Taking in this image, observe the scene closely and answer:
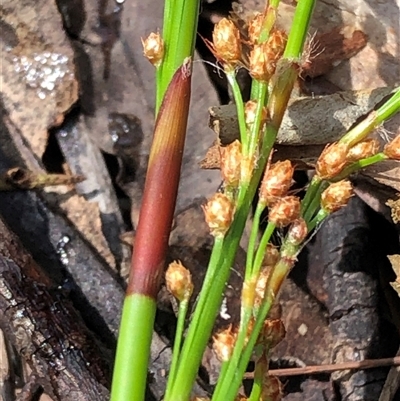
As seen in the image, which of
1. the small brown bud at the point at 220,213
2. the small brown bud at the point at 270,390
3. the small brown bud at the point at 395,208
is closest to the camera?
the small brown bud at the point at 220,213

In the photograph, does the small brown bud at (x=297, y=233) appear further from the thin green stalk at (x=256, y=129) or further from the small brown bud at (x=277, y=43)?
the small brown bud at (x=277, y=43)

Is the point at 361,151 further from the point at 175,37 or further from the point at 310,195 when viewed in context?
the point at 175,37

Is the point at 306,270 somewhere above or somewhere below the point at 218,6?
below

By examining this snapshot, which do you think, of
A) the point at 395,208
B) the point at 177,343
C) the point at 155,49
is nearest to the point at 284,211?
the point at 177,343

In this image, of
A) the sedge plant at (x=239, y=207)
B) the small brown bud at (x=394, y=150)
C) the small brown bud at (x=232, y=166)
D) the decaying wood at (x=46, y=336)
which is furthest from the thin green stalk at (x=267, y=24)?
the decaying wood at (x=46, y=336)

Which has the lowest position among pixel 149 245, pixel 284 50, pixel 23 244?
pixel 23 244

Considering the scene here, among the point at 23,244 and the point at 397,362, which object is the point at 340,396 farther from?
the point at 23,244

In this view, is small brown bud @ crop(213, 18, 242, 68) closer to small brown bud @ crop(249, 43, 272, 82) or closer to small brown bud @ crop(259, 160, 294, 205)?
small brown bud @ crop(249, 43, 272, 82)

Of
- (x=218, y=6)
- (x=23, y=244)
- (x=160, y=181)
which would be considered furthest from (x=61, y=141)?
(x=160, y=181)
